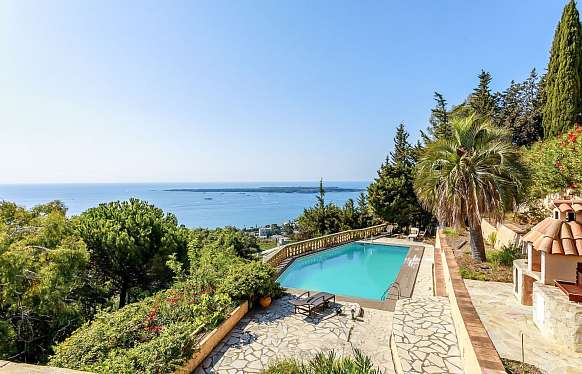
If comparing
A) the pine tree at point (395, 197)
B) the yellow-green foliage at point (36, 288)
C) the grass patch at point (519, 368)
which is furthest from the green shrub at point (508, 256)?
the yellow-green foliage at point (36, 288)

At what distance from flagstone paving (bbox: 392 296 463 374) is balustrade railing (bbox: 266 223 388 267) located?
23.6 ft

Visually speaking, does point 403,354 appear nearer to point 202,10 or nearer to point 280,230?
point 202,10

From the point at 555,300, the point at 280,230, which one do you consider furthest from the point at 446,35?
the point at 280,230

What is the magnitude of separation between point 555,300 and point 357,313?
4.62m

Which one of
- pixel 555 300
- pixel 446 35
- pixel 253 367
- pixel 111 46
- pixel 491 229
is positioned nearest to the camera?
pixel 555 300

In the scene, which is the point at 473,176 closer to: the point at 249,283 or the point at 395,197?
the point at 249,283

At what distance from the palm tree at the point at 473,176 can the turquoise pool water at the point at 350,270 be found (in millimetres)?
4236

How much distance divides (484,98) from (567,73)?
10.6m

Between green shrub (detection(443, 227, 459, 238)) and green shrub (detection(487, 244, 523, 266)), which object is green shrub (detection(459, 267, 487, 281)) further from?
green shrub (detection(443, 227, 459, 238))

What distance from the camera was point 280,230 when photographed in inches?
2357

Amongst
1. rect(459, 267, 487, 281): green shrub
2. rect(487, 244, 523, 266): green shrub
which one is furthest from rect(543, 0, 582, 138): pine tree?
rect(459, 267, 487, 281): green shrub

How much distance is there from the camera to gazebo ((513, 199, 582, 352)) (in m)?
4.48

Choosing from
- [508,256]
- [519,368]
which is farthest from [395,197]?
[519,368]

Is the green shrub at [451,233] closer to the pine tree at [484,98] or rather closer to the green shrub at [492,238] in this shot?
the green shrub at [492,238]
